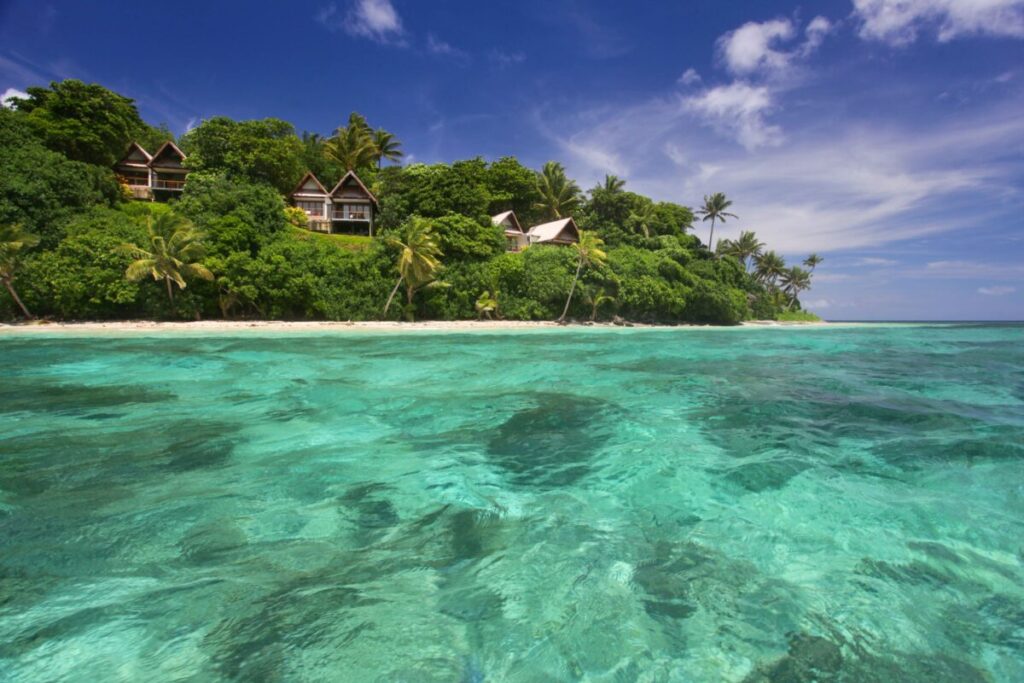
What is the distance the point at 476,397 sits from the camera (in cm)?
991

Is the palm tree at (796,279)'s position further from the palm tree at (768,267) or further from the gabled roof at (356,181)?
the gabled roof at (356,181)

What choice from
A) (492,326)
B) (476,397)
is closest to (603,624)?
(476,397)

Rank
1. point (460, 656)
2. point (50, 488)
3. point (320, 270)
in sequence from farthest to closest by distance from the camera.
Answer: point (320, 270), point (50, 488), point (460, 656)

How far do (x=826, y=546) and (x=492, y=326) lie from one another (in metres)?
30.6

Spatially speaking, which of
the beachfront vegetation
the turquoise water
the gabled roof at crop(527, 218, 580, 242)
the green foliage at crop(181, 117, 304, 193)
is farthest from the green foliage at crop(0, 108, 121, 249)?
the gabled roof at crop(527, 218, 580, 242)

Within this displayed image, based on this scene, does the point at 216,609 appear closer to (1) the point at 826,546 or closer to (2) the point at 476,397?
(1) the point at 826,546

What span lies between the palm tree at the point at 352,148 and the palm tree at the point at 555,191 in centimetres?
2102

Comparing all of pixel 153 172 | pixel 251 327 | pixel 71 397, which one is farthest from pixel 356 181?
pixel 71 397

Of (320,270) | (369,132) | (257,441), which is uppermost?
(369,132)

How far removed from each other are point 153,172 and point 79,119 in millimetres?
6298

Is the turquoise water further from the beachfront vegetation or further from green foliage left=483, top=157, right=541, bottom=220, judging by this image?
green foliage left=483, top=157, right=541, bottom=220

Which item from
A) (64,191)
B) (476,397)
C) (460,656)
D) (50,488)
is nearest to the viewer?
(460,656)

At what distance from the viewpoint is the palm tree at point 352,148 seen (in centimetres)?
5356

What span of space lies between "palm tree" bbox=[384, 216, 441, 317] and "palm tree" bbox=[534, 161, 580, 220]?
25727 mm
